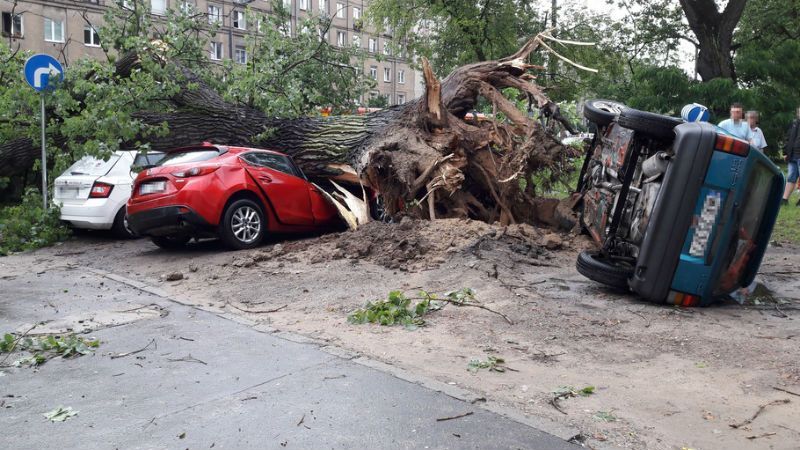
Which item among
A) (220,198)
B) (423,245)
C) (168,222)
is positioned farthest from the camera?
(220,198)

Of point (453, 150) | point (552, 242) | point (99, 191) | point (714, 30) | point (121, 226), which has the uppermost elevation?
point (714, 30)

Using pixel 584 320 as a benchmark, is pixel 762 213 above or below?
above

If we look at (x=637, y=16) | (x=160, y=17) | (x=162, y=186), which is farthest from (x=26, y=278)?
(x=637, y=16)

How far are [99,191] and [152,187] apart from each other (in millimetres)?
2186

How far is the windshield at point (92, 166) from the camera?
41.2ft

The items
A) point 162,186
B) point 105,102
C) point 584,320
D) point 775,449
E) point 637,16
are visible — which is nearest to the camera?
point 775,449

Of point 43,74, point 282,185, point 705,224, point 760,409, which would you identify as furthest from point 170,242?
point 760,409

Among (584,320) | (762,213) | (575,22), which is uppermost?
(575,22)

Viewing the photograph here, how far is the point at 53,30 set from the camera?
46094mm

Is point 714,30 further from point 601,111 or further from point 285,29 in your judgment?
point 601,111

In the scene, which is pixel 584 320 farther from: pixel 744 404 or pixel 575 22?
pixel 575 22

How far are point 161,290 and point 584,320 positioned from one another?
499cm

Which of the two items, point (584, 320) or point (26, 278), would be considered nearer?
point (584, 320)

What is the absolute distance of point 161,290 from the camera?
8906 millimetres
